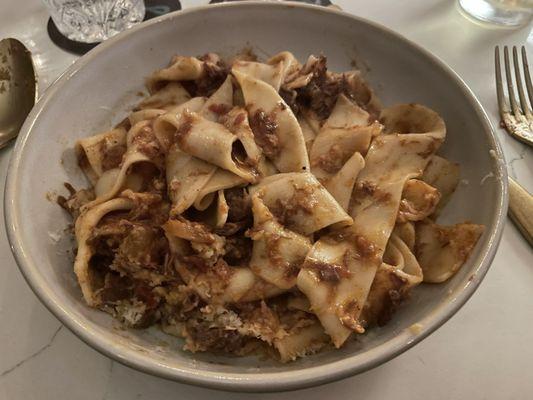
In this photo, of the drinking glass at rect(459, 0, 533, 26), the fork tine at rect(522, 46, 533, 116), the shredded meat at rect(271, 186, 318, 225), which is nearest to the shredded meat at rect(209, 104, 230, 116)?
the shredded meat at rect(271, 186, 318, 225)

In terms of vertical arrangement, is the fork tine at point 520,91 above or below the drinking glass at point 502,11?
below

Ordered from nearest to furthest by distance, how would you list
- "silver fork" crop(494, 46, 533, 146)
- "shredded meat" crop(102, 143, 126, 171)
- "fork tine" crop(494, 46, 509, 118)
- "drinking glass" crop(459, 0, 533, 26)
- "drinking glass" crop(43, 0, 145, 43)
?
"shredded meat" crop(102, 143, 126, 171) → "silver fork" crop(494, 46, 533, 146) → "fork tine" crop(494, 46, 509, 118) → "drinking glass" crop(43, 0, 145, 43) → "drinking glass" crop(459, 0, 533, 26)

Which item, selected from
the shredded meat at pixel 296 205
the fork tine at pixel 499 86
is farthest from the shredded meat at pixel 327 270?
the fork tine at pixel 499 86

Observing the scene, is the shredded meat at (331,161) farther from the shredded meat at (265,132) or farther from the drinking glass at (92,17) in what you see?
the drinking glass at (92,17)

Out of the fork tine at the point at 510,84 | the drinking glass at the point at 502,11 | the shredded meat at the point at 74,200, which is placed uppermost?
the drinking glass at the point at 502,11

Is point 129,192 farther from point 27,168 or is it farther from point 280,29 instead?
point 280,29

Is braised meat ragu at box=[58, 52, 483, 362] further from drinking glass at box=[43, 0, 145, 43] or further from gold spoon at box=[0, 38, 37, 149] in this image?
drinking glass at box=[43, 0, 145, 43]

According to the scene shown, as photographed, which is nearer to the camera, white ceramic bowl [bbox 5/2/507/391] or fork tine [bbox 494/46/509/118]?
white ceramic bowl [bbox 5/2/507/391]
